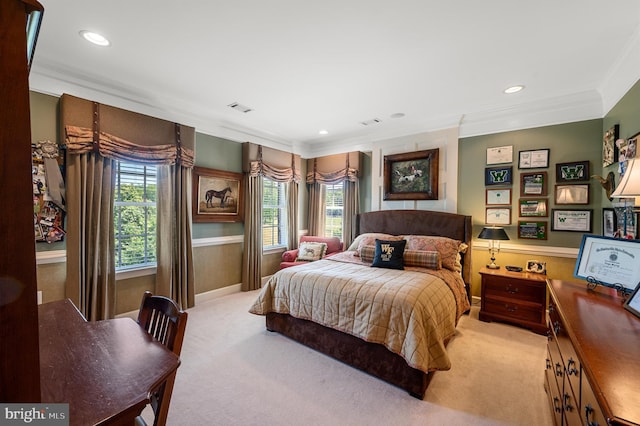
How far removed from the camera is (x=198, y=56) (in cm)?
241

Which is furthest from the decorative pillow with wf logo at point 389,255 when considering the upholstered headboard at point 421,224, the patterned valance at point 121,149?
the patterned valance at point 121,149

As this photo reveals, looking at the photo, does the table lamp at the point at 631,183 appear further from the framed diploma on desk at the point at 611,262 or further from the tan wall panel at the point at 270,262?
the tan wall panel at the point at 270,262

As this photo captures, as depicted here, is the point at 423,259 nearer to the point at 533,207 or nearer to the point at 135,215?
the point at 533,207

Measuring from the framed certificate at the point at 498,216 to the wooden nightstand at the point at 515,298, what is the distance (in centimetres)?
64

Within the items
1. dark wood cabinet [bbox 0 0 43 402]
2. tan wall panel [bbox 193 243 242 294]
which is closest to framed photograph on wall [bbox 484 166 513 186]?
tan wall panel [bbox 193 243 242 294]

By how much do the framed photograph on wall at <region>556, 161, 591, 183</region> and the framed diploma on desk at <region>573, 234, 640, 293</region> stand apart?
172cm

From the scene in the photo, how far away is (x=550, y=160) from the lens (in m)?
3.26

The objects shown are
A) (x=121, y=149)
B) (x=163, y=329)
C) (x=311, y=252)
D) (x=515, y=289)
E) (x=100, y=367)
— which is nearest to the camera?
(x=100, y=367)

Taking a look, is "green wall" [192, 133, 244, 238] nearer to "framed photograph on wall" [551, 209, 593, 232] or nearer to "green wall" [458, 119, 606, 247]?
"green wall" [458, 119, 606, 247]

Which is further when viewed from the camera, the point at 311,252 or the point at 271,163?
the point at 271,163

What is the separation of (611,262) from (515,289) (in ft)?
5.19

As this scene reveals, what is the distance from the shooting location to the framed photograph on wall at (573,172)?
3.05 meters

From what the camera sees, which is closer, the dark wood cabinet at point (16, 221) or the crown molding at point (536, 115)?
the dark wood cabinet at point (16, 221)

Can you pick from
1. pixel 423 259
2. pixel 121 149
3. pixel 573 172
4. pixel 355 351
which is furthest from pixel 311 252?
pixel 573 172
